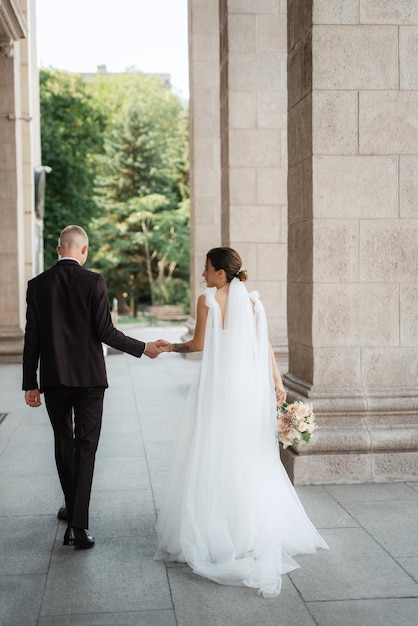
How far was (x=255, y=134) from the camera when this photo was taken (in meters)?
13.2

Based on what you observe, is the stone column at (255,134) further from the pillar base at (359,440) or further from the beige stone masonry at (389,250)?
the pillar base at (359,440)

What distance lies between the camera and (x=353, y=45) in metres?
7.32

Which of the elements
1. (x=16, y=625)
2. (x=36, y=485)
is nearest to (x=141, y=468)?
(x=36, y=485)

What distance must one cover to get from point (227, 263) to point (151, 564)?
81.4 inches

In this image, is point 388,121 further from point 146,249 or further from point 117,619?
point 146,249

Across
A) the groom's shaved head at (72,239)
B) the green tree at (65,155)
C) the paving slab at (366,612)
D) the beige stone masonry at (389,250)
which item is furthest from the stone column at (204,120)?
the green tree at (65,155)

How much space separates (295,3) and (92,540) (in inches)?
212

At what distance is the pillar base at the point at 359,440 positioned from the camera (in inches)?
285

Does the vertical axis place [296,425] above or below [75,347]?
below

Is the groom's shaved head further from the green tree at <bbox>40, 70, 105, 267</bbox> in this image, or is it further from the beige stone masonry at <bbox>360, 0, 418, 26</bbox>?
the green tree at <bbox>40, 70, 105, 267</bbox>

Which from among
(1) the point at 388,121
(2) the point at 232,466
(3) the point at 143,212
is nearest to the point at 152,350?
(2) the point at 232,466

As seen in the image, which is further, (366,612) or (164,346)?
(164,346)

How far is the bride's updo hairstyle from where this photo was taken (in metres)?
5.48

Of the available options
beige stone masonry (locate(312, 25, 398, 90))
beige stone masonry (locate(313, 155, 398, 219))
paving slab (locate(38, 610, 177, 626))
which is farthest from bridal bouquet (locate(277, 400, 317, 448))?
beige stone masonry (locate(312, 25, 398, 90))
